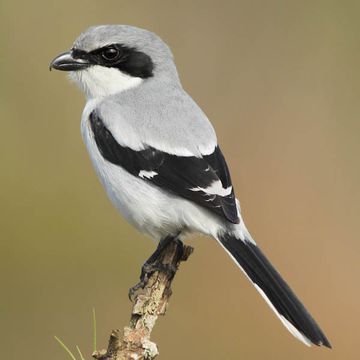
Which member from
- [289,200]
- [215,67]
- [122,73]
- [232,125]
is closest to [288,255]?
[289,200]

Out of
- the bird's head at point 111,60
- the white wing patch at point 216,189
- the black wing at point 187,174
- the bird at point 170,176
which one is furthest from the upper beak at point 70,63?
the white wing patch at point 216,189

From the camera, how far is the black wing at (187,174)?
3.04m

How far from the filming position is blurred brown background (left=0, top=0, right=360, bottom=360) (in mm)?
4211

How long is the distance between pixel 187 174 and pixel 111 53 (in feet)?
2.04

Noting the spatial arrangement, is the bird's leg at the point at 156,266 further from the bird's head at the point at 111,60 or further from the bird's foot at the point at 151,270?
the bird's head at the point at 111,60

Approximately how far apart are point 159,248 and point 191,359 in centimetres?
112

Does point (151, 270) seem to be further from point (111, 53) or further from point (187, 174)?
point (111, 53)

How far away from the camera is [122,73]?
11.2 ft

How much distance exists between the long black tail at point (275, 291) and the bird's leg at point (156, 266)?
0.19 metres

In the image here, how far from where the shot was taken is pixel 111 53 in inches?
134

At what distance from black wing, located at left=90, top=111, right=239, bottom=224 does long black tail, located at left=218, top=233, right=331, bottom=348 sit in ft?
0.31

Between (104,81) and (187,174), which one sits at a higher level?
(104,81)

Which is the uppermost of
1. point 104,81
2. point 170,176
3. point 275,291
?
point 104,81

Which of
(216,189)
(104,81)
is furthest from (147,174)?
(104,81)
